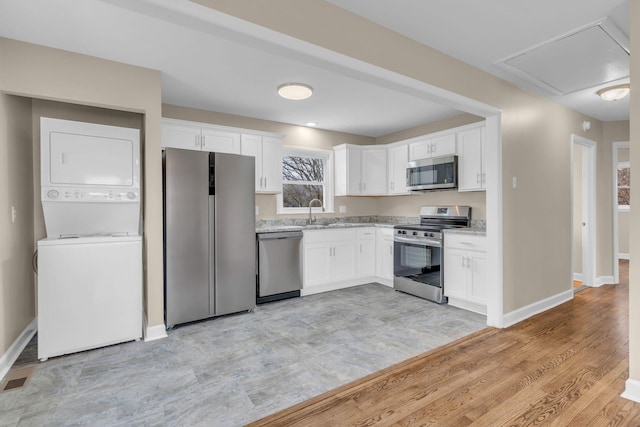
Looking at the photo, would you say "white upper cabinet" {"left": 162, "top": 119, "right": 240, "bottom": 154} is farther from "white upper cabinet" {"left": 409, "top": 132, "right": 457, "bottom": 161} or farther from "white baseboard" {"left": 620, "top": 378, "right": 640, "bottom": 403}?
"white baseboard" {"left": 620, "top": 378, "right": 640, "bottom": 403}

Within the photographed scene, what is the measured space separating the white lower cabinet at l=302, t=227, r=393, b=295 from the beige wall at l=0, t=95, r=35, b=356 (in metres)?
2.81

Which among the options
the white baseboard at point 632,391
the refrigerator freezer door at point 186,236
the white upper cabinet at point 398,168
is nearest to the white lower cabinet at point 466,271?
the white upper cabinet at point 398,168

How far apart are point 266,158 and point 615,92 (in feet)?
13.1

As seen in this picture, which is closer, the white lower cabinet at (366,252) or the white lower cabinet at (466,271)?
the white lower cabinet at (466,271)

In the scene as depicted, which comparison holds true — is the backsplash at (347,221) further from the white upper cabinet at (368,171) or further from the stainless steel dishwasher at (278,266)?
the stainless steel dishwasher at (278,266)

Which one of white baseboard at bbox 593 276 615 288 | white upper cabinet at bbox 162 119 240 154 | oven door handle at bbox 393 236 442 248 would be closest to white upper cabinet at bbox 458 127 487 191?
oven door handle at bbox 393 236 442 248

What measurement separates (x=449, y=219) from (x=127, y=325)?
3.97 meters

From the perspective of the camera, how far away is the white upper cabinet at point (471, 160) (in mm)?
3889

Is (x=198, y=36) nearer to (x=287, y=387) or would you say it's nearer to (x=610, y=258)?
(x=287, y=387)

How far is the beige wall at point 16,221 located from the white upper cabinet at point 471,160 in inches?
177

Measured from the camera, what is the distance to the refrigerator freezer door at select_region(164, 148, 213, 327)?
10.5 feet

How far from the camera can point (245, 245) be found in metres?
3.68

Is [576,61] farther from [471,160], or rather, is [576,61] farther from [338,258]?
[338,258]

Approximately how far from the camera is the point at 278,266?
4.09 metres
